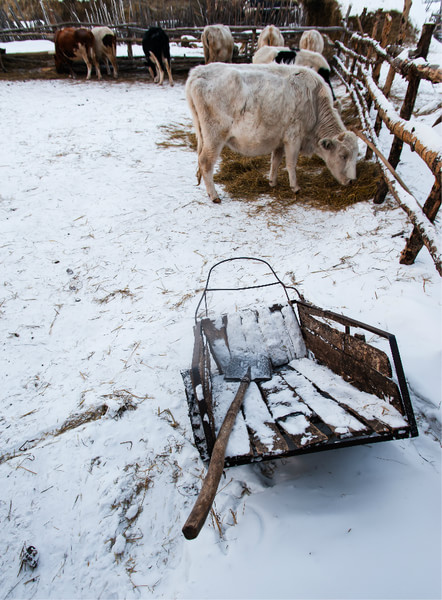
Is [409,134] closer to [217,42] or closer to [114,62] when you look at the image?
[217,42]

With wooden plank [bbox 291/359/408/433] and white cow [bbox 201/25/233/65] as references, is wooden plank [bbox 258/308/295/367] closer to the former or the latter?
wooden plank [bbox 291/359/408/433]

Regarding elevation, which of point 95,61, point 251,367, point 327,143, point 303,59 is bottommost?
point 251,367

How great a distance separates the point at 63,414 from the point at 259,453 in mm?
1682

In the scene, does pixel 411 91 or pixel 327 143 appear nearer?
pixel 411 91

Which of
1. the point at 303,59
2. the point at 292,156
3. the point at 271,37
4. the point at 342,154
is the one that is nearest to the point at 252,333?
the point at 342,154

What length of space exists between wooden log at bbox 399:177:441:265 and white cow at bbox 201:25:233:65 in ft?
36.6

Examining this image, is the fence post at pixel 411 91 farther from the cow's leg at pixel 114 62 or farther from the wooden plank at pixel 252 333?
the cow's leg at pixel 114 62

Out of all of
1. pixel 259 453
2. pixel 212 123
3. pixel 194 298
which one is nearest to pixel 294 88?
pixel 212 123

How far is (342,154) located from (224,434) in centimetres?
464

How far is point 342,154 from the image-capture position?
470 centimetres

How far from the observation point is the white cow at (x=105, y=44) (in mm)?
11070

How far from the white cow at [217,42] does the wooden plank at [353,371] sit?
12.1 meters

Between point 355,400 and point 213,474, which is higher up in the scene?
point 213,474

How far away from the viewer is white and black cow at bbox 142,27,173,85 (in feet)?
33.9
